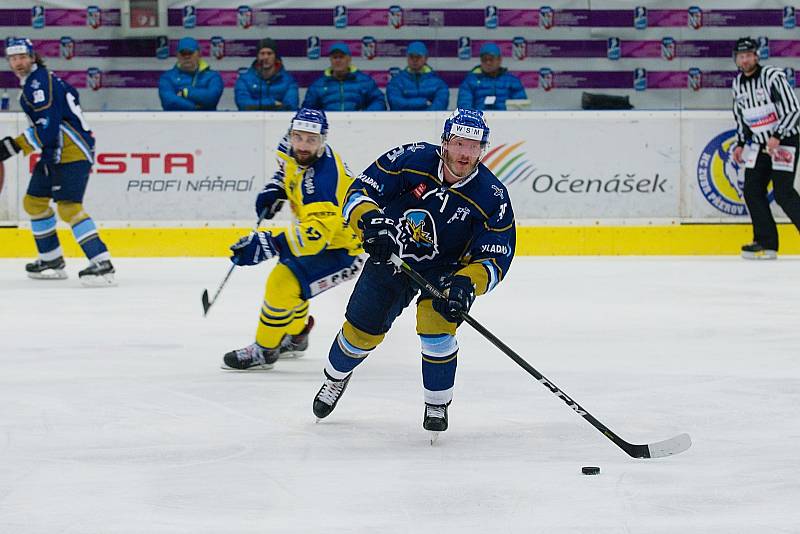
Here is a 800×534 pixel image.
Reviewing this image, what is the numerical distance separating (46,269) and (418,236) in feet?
16.1

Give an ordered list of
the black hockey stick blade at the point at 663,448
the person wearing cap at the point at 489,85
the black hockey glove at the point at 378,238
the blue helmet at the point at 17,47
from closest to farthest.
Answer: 1. the black hockey stick blade at the point at 663,448
2. the black hockey glove at the point at 378,238
3. the blue helmet at the point at 17,47
4. the person wearing cap at the point at 489,85

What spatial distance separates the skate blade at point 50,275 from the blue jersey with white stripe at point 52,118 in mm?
721

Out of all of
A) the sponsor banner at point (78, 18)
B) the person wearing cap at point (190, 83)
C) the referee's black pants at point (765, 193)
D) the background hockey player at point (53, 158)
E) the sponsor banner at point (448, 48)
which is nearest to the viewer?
the background hockey player at point (53, 158)

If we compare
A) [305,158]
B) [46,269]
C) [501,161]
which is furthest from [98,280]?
[305,158]

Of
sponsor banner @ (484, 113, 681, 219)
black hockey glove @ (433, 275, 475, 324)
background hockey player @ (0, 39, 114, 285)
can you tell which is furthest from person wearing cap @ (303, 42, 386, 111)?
black hockey glove @ (433, 275, 475, 324)

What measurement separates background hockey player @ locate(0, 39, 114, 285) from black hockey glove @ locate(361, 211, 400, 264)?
14.4 feet

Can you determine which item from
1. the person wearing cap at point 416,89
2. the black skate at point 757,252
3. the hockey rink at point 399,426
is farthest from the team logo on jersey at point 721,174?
the hockey rink at point 399,426

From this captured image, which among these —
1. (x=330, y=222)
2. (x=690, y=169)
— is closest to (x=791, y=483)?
(x=330, y=222)

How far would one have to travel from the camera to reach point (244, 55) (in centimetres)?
1030

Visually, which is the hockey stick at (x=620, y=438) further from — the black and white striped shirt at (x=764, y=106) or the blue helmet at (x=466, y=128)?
the black and white striped shirt at (x=764, y=106)

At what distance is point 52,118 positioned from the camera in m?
7.74

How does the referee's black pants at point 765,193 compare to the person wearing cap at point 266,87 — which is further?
the person wearing cap at point 266,87

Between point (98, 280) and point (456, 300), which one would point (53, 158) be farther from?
point (456, 300)

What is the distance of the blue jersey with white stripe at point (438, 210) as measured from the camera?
3.66 meters
